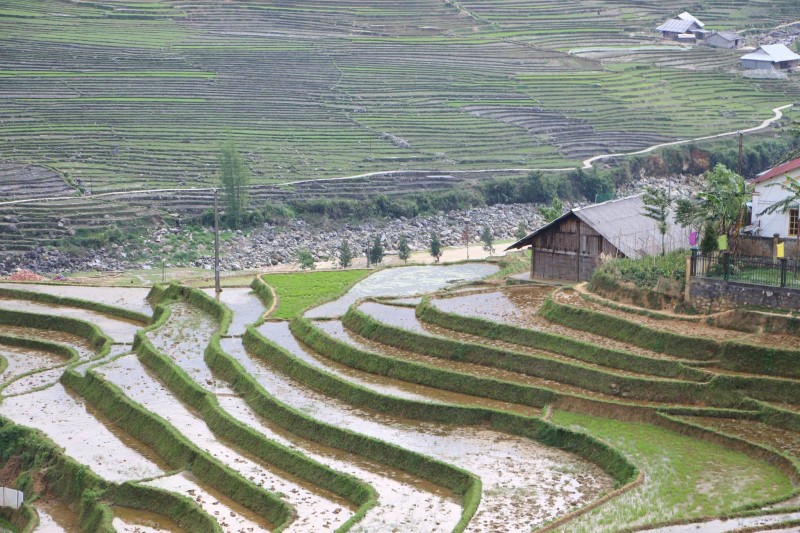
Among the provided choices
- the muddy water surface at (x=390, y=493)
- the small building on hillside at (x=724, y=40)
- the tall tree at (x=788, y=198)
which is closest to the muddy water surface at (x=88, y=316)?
the muddy water surface at (x=390, y=493)

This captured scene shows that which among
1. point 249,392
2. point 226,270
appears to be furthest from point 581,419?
point 226,270

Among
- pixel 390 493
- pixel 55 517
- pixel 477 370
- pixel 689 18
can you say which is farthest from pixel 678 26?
pixel 55 517

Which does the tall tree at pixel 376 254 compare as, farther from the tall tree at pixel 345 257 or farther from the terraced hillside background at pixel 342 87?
the terraced hillside background at pixel 342 87

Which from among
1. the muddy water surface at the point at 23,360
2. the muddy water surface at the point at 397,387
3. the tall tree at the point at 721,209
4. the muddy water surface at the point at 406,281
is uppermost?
the tall tree at the point at 721,209

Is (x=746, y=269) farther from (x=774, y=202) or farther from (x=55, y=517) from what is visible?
(x=55, y=517)

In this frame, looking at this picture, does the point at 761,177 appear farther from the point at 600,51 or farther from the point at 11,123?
the point at 600,51
